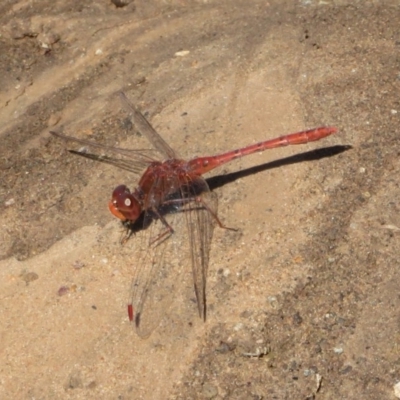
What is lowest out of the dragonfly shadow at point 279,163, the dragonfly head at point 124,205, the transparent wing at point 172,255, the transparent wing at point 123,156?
the dragonfly shadow at point 279,163

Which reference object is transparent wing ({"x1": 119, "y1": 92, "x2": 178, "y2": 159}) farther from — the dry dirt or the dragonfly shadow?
the dragonfly shadow

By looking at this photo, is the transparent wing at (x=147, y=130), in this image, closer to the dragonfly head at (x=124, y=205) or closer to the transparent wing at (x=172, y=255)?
the transparent wing at (x=172, y=255)

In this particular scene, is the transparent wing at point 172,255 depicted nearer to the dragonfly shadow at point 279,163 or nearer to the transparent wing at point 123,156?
the dragonfly shadow at point 279,163

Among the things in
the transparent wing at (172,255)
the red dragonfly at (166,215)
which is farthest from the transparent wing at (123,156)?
the transparent wing at (172,255)

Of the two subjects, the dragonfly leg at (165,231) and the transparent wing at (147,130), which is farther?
the transparent wing at (147,130)

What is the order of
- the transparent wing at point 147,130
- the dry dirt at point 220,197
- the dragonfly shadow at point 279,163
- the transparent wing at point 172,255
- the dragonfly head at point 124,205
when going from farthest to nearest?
the transparent wing at point 147,130 → the dragonfly shadow at point 279,163 → the dragonfly head at point 124,205 → the transparent wing at point 172,255 → the dry dirt at point 220,197

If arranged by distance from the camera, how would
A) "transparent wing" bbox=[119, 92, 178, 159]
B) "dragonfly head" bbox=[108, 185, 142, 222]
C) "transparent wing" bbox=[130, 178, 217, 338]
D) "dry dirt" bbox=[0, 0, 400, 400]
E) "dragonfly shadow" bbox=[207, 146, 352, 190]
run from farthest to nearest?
"transparent wing" bbox=[119, 92, 178, 159]
"dragonfly shadow" bbox=[207, 146, 352, 190]
"dragonfly head" bbox=[108, 185, 142, 222]
"transparent wing" bbox=[130, 178, 217, 338]
"dry dirt" bbox=[0, 0, 400, 400]

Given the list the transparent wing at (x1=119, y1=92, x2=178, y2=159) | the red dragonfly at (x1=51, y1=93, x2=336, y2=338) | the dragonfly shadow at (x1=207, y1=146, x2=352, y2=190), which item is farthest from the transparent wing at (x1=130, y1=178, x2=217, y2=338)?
the transparent wing at (x1=119, y1=92, x2=178, y2=159)

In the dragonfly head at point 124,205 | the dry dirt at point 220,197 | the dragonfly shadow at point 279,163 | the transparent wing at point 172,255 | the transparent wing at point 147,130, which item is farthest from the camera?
the transparent wing at point 147,130

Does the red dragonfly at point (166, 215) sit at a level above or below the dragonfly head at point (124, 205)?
below
